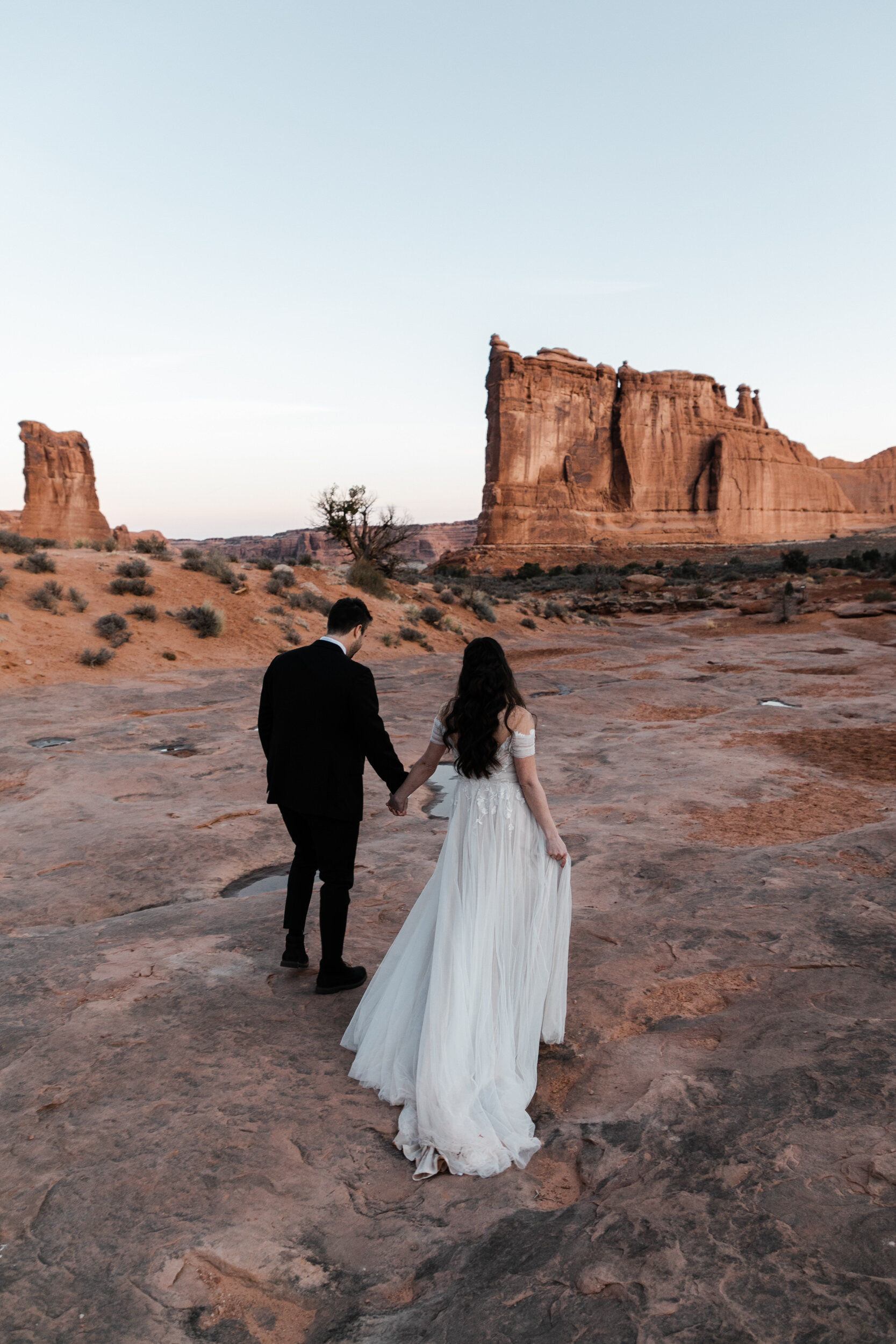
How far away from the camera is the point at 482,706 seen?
2723 millimetres

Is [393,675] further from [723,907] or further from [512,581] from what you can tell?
[512,581]

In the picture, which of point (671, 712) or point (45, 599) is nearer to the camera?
point (671, 712)

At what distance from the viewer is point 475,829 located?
9.14ft

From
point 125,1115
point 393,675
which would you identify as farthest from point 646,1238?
point 393,675

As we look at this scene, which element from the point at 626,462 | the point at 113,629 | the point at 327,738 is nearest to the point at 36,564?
the point at 113,629

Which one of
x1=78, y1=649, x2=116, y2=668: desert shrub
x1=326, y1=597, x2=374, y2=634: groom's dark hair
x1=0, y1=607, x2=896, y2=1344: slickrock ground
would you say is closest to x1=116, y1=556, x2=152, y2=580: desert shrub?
x1=78, y1=649, x2=116, y2=668: desert shrub

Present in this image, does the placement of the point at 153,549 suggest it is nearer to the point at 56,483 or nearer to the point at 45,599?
the point at 45,599

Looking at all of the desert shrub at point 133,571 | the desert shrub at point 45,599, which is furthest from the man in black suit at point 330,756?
the desert shrub at point 133,571

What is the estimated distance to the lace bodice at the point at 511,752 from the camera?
9.03 ft

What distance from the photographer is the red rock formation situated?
104562mm

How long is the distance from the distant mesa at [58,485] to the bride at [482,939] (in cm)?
6755

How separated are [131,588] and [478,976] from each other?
15331 mm

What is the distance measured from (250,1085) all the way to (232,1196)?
1.58 ft

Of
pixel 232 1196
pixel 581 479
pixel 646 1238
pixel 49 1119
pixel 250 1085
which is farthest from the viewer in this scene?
pixel 581 479
